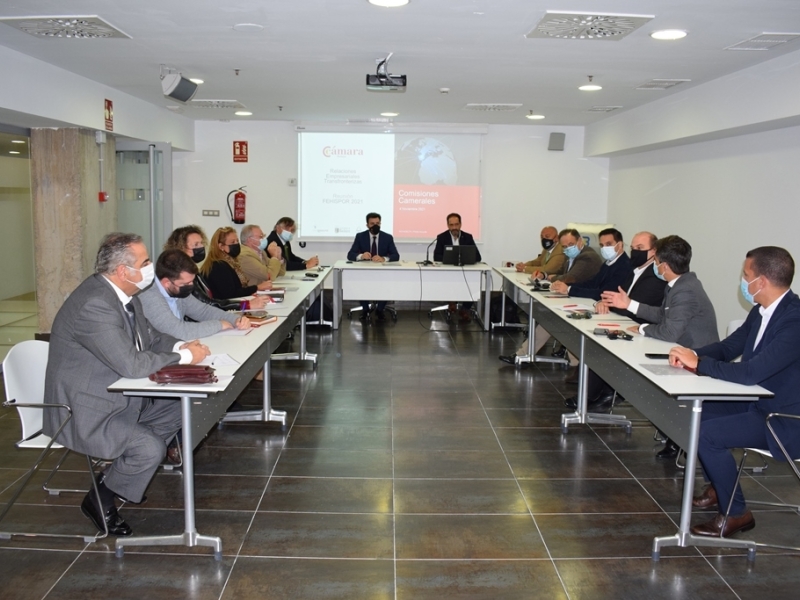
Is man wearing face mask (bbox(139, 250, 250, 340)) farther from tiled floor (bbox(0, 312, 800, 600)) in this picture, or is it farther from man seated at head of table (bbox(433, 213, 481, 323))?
man seated at head of table (bbox(433, 213, 481, 323))

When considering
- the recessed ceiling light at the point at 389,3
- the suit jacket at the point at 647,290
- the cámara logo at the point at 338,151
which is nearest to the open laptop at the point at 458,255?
the cámara logo at the point at 338,151

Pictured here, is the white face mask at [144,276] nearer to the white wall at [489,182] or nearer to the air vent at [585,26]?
the air vent at [585,26]

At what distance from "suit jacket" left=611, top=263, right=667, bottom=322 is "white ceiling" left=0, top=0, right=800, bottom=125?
5.46 ft

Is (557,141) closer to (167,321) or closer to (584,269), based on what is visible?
(584,269)

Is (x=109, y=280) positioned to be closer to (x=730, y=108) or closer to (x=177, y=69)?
(x=177, y=69)

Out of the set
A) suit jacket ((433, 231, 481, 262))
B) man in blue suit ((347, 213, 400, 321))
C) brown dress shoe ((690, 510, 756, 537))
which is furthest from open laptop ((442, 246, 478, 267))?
brown dress shoe ((690, 510, 756, 537))

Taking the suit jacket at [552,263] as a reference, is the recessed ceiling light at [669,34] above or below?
above

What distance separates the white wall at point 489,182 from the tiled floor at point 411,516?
216 inches

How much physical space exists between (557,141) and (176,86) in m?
6.23

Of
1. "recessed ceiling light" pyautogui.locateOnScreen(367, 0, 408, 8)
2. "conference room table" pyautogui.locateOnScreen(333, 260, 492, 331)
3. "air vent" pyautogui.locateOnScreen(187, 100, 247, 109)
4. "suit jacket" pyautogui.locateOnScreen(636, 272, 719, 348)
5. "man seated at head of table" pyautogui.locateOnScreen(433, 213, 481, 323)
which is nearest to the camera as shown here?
"recessed ceiling light" pyautogui.locateOnScreen(367, 0, 408, 8)

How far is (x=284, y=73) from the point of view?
6375 millimetres

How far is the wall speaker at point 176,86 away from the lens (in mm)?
6012

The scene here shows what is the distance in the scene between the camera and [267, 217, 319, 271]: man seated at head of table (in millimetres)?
8047

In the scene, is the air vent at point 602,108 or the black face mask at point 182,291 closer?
the black face mask at point 182,291
